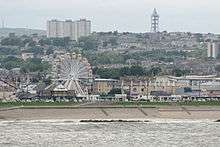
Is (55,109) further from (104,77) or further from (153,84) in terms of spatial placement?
(104,77)

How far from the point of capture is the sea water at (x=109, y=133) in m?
22.0

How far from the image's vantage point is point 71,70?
4603 cm

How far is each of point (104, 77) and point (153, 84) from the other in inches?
253

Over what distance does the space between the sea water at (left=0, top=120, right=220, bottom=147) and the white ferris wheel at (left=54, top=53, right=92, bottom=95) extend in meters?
14.9

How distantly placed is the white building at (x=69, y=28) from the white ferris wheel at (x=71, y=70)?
90933 mm

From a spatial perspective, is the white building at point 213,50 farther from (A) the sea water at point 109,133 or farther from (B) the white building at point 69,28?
(A) the sea water at point 109,133

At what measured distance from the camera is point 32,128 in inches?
1070

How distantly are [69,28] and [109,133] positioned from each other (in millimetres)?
115663

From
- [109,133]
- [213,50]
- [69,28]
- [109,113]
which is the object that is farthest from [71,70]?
[69,28]

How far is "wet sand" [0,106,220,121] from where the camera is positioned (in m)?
33.2

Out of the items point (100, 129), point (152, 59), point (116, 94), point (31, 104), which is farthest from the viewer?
point (152, 59)

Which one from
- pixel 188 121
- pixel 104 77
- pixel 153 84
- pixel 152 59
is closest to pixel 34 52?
pixel 152 59

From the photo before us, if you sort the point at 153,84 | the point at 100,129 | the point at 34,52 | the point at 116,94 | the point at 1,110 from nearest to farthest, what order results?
the point at 100,129, the point at 1,110, the point at 116,94, the point at 153,84, the point at 34,52

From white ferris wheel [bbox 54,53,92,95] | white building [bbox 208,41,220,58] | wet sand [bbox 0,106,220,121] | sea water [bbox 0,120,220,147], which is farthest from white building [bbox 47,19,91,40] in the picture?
sea water [bbox 0,120,220,147]
